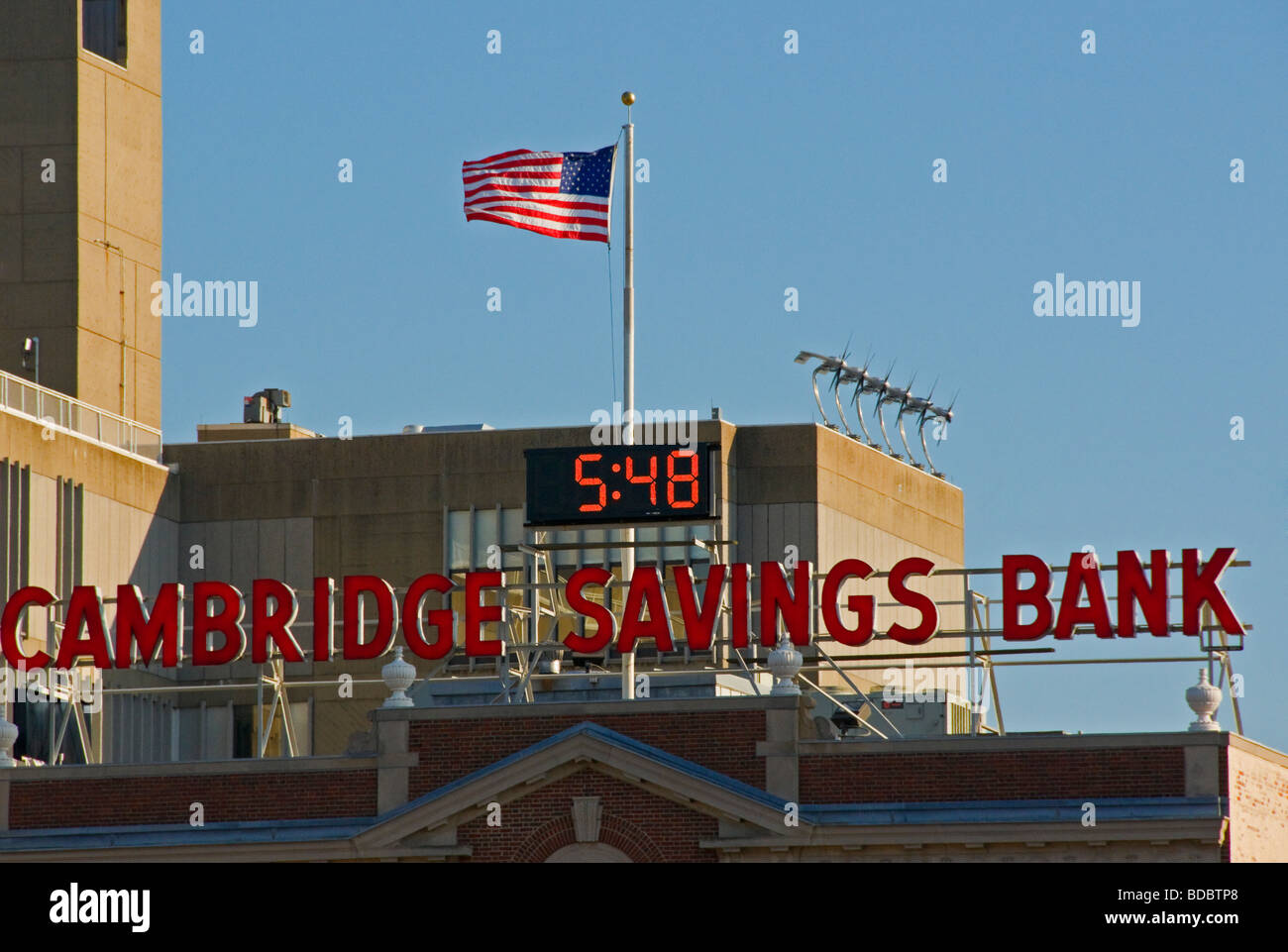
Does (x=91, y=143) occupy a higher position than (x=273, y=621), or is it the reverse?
(x=91, y=143)

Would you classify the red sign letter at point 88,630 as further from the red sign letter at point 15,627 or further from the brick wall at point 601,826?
the brick wall at point 601,826

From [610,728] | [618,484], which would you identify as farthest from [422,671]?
[610,728]

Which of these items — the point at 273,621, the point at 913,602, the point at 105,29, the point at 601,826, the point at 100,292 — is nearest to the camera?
the point at 601,826

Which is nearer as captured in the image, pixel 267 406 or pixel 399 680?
pixel 399 680

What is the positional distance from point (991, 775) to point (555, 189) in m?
15.1

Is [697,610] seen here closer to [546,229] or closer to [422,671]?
[546,229]

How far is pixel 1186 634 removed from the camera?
47.1 meters

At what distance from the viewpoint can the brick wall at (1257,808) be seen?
4338cm

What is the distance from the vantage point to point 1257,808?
44531 millimetres

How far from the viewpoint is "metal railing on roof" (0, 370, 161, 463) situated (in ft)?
218

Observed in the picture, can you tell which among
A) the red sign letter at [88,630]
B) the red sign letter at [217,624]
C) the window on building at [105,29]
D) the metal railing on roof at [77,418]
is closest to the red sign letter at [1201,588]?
the red sign letter at [217,624]
